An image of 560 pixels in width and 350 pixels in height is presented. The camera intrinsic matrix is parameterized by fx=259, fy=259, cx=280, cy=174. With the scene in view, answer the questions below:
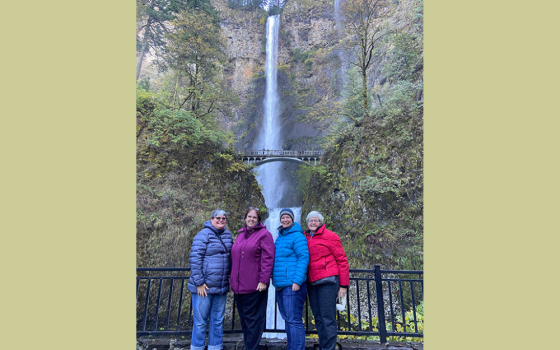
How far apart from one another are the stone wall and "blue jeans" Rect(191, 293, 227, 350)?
39cm

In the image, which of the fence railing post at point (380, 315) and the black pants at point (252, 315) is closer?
the black pants at point (252, 315)

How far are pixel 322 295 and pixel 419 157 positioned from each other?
372 inches

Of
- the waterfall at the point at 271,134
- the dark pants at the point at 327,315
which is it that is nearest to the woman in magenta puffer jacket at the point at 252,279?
the dark pants at the point at 327,315

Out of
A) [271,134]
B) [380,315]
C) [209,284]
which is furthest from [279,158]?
[209,284]

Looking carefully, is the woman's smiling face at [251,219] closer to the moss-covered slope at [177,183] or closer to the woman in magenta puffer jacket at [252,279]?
the woman in magenta puffer jacket at [252,279]

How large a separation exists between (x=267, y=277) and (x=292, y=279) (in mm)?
294

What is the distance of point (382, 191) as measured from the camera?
417 inches

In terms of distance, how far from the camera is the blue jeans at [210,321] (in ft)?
10.5

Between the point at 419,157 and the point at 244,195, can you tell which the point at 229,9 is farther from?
the point at 419,157

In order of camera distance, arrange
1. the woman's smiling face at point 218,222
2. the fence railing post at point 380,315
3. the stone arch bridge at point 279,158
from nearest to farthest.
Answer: the woman's smiling face at point 218,222 → the fence railing post at point 380,315 → the stone arch bridge at point 279,158

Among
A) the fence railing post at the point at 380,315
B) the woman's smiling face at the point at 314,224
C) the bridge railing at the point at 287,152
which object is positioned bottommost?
the fence railing post at the point at 380,315

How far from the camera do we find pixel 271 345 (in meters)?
3.49

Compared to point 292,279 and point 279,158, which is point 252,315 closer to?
point 292,279

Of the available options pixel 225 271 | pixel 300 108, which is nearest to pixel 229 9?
pixel 300 108
